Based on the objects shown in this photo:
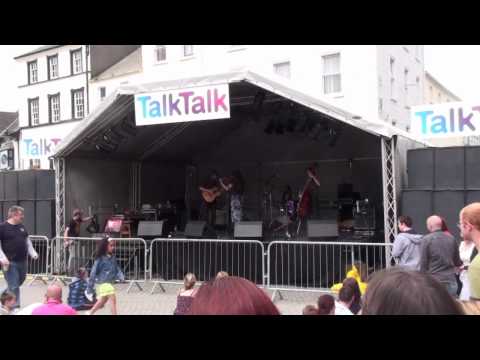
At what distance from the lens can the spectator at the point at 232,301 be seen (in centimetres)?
144

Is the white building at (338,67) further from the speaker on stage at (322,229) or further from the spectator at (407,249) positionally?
the spectator at (407,249)

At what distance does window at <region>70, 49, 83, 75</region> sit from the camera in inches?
1307

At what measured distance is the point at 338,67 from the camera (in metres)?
21.4

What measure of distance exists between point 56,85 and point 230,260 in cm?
2740

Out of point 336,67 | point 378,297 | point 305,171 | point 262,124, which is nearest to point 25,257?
point 378,297

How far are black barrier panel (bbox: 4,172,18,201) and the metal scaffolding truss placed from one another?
8.81 meters

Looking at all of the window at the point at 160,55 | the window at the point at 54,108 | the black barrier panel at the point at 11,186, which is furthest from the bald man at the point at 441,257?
the window at the point at 54,108

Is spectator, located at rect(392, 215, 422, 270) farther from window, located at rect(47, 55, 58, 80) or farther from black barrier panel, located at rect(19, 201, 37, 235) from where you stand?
window, located at rect(47, 55, 58, 80)

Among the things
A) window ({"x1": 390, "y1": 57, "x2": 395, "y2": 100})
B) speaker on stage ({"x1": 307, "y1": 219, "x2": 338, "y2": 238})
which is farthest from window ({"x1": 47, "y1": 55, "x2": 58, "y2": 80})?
speaker on stage ({"x1": 307, "y1": 219, "x2": 338, "y2": 238})

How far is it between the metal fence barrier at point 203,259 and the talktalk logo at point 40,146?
141 inches

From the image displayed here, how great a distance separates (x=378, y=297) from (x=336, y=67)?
2083cm

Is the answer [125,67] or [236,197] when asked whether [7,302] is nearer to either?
[236,197]

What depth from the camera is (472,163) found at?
923 centimetres

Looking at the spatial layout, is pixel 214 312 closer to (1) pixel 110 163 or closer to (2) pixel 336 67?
(1) pixel 110 163
